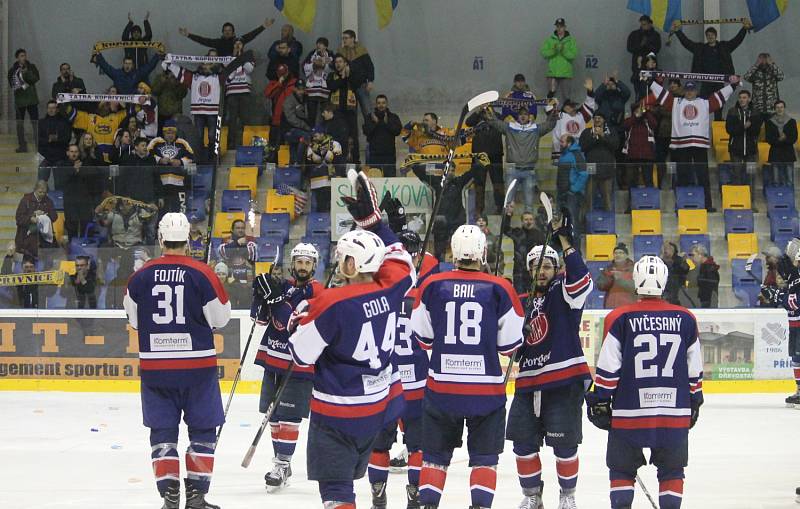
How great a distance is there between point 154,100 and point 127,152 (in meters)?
1.54

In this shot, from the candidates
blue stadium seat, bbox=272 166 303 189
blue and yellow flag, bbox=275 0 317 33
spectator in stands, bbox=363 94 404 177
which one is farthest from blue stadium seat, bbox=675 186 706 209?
blue and yellow flag, bbox=275 0 317 33

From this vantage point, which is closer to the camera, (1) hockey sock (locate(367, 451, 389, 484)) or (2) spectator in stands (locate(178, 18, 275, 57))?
(1) hockey sock (locate(367, 451, 389, 484))

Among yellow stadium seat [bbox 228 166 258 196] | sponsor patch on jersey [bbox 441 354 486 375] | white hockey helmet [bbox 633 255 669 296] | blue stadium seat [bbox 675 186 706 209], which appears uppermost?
yellow stadium seat [bbox 228 166 258 196]

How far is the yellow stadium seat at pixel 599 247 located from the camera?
11.7m

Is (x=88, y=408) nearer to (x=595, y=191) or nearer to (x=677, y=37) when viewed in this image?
(x=595, y=191)

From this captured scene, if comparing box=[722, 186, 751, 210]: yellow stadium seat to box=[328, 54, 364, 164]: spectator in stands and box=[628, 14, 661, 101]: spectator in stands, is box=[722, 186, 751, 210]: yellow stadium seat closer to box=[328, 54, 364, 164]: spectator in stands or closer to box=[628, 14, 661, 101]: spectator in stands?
box=[628, 14, 661, 101]: spectator in stands

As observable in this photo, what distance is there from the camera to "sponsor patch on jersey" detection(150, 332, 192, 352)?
621 cm

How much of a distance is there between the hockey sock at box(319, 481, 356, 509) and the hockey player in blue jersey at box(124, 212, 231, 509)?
1301 millimetres

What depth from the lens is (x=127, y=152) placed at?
14375 millimetres

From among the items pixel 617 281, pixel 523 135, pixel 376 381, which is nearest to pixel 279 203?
pixel 523 135

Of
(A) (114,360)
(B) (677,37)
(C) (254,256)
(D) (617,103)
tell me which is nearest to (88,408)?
(A) (114,360)

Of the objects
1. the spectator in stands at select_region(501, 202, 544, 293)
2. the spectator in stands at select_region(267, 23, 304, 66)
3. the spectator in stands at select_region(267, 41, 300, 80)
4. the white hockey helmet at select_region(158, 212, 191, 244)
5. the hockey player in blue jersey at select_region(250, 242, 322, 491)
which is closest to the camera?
the white hockey helmet at select_region(158, 212, 191, 244)

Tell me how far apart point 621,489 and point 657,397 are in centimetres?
46

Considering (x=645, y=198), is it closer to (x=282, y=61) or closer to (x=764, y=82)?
(x=764, y=82)
